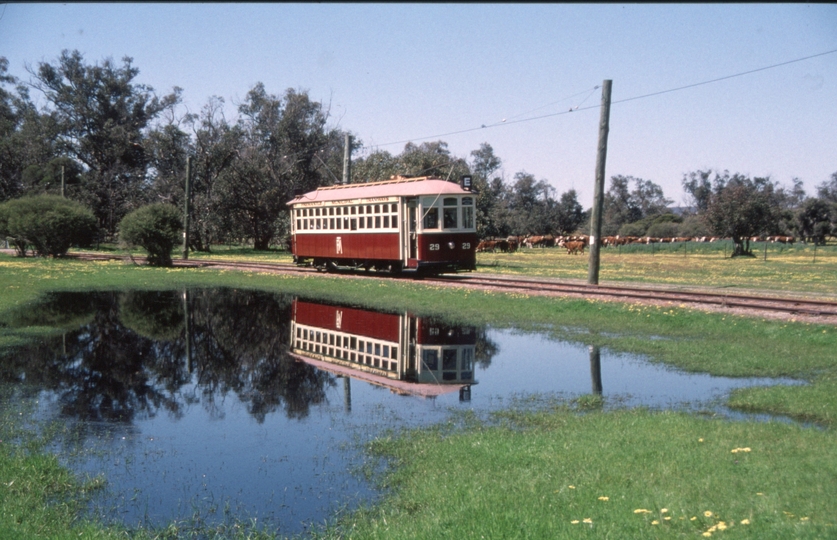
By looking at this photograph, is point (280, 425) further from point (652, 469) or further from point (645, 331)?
point (645, 331)

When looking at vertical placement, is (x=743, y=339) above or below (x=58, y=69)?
below

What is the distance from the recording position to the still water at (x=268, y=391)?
734 centimetres

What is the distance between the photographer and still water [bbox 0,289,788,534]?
7.34m

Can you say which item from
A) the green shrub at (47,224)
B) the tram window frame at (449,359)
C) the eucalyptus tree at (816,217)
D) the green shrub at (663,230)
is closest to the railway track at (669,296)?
the tram window frame at (449,359)

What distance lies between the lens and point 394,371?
12.8 meters

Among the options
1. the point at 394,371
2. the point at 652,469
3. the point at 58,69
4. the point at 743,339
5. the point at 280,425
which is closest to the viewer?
the point at 652,469

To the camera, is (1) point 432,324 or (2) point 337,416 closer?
(2) point 337,416

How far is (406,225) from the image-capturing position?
90.6 ft

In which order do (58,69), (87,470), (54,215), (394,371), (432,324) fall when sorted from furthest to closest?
(58,69)
(54,215)
(432,324)
(394,371)
(87,470)

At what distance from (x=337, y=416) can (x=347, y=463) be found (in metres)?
2.00

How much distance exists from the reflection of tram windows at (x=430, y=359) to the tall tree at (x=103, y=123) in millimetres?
56665

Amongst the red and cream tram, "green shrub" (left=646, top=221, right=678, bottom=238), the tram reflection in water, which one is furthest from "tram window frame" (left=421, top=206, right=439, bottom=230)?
"green shrub" (left=646, top=221, right=678, bottom=238)

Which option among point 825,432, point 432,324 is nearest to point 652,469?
point 825,432

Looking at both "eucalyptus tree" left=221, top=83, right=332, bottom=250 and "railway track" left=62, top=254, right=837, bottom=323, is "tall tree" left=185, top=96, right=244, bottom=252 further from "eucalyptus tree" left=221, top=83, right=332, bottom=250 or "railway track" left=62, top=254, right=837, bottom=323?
"railway track" left=62, top=254, right=837, bottom=323
